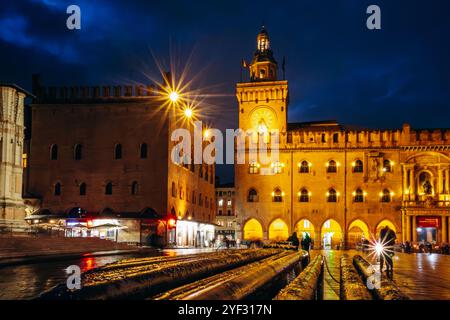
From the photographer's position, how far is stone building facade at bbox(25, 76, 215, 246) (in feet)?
157

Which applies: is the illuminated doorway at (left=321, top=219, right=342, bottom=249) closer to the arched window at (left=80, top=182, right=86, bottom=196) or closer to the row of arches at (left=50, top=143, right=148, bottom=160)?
the row of arches at (left=50, top=143, right=148, bottom=160)

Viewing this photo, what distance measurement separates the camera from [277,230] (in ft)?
202

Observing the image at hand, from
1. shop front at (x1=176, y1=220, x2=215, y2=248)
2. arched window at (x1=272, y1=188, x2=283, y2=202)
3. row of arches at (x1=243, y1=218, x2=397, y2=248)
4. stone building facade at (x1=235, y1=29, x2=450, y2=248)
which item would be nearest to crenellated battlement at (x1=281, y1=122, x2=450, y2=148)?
stone building facade at (x1=235, y1=29, x2=450, y2=248)

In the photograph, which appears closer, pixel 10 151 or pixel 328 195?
pixel 10 151

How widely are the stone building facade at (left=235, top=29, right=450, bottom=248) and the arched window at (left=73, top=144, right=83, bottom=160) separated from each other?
63.0ft

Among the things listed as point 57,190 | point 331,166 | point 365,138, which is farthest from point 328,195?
point 57,190

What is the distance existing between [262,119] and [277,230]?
12.6 meters

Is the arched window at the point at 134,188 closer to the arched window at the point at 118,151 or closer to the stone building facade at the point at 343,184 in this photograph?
the arched window at the point at 118,151

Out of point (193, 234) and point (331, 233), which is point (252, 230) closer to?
point (193, 234)

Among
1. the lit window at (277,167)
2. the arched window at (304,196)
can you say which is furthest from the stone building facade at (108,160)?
the arched window at (304,196)

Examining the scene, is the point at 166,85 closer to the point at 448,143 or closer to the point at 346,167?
the point at 346,167

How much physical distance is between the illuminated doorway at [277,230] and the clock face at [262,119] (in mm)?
10430

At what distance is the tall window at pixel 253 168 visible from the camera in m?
61.7
